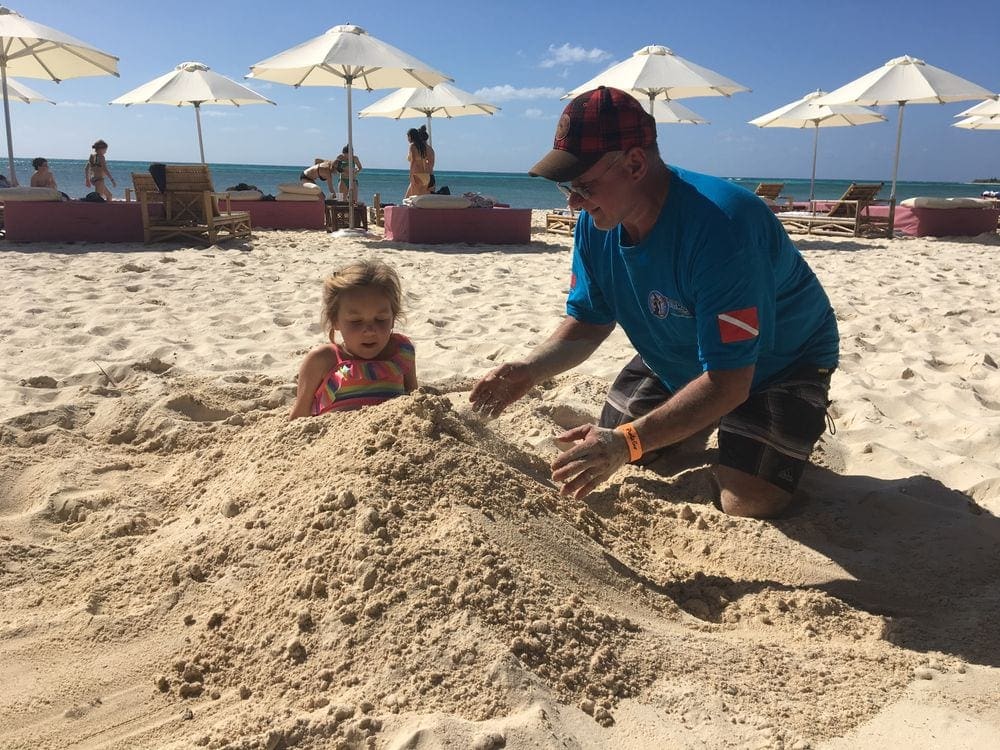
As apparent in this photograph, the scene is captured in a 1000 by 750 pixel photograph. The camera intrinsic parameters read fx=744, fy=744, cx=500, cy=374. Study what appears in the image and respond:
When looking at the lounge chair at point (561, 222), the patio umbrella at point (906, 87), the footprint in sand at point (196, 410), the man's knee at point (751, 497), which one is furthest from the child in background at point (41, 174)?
the patio umbrella at point (906, 87)

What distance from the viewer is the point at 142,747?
5.08 ft

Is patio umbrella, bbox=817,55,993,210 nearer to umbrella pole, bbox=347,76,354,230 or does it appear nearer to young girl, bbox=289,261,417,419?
umbrella pole, bbox=347,76,354,230

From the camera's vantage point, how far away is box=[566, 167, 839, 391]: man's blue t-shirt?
212cm

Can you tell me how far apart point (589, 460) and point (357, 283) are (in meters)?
1.24

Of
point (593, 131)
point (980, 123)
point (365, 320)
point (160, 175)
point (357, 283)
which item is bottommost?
point (365, 320)

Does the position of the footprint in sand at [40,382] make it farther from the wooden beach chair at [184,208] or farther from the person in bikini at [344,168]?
the person in bikini at [344,168]

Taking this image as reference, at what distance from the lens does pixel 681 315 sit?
245 centimetres

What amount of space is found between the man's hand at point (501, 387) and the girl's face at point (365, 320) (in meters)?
0.47

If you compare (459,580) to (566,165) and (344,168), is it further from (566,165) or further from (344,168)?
(344,168)

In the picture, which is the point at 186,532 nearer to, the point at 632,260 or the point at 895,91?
the point at 632,260

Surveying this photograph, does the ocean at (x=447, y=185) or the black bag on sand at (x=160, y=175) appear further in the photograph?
the ocean at (x=447, y=185)

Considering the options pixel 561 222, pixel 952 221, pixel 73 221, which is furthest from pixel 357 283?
pixel 952 221

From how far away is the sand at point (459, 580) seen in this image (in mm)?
1582

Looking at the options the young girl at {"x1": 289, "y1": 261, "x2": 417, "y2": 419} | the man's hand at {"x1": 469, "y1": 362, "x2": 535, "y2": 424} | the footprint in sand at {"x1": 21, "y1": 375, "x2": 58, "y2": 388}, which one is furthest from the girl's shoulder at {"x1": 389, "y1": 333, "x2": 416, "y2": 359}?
the footprint in sand at {"x1": 21, "y1": 375, "x2": 58, "y2": 388}
